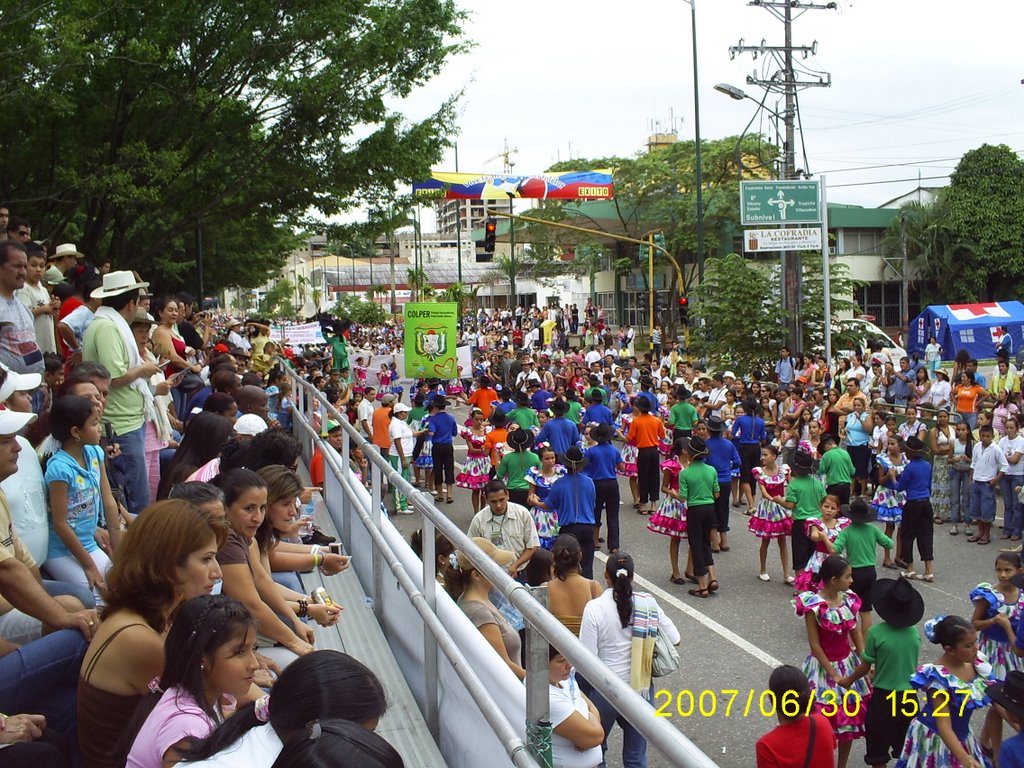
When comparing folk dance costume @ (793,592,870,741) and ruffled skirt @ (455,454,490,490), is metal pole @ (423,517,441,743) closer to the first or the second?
folk dance costume @ (793,592,870,741)

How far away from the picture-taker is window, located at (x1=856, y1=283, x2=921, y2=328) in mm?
40938

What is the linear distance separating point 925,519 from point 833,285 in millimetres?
14780

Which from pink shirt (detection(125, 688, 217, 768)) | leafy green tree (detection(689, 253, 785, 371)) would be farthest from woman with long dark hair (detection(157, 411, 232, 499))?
leafy green tree (detection(689, 253, 785, 371))

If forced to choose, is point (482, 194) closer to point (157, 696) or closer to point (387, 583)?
point (387, 583)

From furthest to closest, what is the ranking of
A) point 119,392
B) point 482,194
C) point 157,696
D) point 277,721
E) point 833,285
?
point 482,194 → point 833,285 → point 119,392 → point 157,696 → point 277,721

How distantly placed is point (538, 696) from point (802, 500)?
8.11 meters

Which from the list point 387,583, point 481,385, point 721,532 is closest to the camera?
point 387,583

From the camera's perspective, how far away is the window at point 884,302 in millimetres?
40938

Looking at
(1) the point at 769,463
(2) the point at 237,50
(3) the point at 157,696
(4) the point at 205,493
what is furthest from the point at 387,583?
(2) the point at 237,50

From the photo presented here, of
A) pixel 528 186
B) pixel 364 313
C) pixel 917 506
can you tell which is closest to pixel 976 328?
pixel 528 186

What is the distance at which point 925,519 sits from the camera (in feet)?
34.7

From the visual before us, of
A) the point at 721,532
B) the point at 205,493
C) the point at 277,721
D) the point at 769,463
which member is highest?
the point at 205,493

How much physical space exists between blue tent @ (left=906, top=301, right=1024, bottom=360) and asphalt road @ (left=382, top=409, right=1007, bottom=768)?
12162 mm

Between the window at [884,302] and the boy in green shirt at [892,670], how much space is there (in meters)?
37.0
